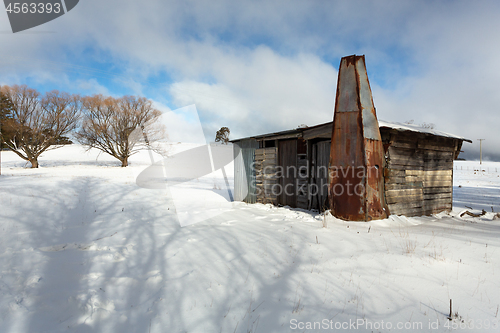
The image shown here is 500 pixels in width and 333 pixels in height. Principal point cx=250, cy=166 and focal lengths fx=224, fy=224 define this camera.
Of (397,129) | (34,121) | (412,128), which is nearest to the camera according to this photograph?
(397,129)

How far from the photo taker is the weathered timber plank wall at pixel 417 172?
281 inches

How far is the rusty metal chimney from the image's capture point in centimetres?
634

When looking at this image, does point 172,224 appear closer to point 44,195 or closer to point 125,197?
point 125,197

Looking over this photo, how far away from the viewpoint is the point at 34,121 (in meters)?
23.0

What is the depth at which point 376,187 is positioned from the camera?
646 cm

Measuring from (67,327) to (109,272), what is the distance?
3.87 feet

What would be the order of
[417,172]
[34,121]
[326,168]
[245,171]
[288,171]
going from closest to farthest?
[417,172]
[326,168]
[288,171]
[245,171]
[34,121]

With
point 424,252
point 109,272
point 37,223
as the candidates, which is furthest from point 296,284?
point 37,223

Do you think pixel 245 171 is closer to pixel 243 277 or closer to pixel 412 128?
pixel 412 128

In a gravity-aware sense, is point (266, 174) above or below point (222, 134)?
below

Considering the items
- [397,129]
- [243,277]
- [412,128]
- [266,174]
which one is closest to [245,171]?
[266,174]

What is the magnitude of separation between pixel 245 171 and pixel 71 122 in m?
24.9

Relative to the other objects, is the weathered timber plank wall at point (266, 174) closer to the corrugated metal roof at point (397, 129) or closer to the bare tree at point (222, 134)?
the corrugated metal roof at point (397, 129)

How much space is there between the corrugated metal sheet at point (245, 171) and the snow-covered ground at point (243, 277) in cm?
526
